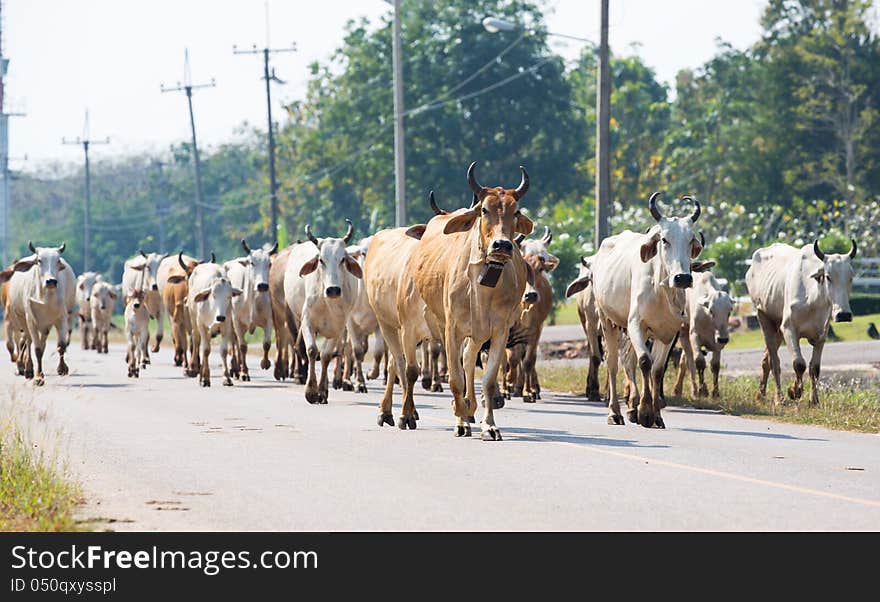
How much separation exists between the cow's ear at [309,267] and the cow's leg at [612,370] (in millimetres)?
4434

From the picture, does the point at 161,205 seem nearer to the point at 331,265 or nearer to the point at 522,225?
the point at 331,265

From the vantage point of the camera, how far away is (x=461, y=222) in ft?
50.0

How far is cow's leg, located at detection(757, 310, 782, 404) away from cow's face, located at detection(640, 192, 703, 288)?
4.35m

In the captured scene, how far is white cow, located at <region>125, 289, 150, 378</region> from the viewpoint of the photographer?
30.1m

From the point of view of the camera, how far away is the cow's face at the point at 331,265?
20.7 metres

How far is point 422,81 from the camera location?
67625 mm

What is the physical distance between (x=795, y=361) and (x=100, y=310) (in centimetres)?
2599

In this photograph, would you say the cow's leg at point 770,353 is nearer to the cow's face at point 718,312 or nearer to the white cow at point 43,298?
the cow's face at point 718,312

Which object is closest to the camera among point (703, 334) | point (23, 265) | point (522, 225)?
point (522, 225)

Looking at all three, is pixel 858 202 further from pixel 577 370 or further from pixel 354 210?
pixel 577 370

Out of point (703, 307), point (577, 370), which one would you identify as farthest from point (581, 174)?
point (703, 307)

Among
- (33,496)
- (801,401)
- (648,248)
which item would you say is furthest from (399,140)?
(33,496)

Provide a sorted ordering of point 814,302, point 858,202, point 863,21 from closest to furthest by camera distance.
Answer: point 814,302, point 858,202, point 863,21

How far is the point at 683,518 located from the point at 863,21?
192 feet
